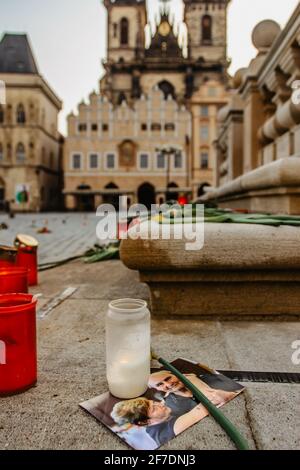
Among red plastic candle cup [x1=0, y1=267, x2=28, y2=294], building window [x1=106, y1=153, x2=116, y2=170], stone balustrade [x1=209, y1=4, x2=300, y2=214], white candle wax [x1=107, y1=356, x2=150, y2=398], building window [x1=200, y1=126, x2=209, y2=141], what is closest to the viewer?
white candle wax [x1=107, y1=356, x2=150, y2=398]

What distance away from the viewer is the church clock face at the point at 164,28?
204 ft

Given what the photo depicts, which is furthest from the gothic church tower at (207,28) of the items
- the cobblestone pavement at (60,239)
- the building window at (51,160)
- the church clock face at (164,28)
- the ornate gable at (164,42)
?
the cobblestone pavement at (60,239)

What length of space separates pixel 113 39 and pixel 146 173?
2198 cm

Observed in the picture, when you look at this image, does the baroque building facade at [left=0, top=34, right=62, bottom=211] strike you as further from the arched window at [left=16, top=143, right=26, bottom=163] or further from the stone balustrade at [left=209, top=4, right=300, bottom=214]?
the stone balustrade at [left=209, top=4, right=300, bottom=214]

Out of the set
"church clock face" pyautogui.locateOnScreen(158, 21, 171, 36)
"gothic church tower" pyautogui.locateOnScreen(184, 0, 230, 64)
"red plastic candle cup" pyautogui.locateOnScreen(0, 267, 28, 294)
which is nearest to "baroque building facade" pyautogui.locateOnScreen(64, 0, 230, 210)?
"gothic church tower" pyautogui.locateOnScreen(184, 0, 230, 64)

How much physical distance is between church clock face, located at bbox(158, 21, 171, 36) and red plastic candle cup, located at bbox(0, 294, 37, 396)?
67.6 metres

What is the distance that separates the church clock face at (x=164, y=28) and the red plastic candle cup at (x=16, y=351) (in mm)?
67559

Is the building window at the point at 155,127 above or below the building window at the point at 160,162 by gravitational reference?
above

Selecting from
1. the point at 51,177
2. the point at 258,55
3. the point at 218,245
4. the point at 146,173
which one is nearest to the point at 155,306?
the point at 218,245

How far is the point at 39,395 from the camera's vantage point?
156 centimetres

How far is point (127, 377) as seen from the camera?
150 cm

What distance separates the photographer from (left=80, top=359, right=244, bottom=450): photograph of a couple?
4.18ft

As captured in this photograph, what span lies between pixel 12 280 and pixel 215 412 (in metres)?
1.70

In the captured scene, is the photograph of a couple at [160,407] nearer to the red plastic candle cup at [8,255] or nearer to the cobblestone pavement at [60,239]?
the red plastic candle cup at [8,255]
